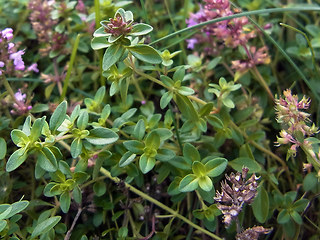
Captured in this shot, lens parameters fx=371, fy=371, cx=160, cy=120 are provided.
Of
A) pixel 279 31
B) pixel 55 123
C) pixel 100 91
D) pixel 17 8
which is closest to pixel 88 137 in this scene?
pixel 55 123

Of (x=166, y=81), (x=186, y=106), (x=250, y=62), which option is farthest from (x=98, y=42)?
(x=250, y=62)

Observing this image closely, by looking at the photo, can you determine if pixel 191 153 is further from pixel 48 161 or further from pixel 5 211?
pixel 5 211

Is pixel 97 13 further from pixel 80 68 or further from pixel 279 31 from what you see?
pixel 279 31

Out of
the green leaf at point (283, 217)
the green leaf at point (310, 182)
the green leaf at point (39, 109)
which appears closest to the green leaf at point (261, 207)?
the green leaf at point (283, 217)

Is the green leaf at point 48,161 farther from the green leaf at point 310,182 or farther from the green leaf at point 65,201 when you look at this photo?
the green leaf at point 310,182

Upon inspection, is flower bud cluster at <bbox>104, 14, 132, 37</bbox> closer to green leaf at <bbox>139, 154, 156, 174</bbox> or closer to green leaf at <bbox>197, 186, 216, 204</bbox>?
green leaf at <bbox>139, 154, 156, 174</bbox>

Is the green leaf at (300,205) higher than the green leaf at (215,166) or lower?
lower
